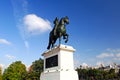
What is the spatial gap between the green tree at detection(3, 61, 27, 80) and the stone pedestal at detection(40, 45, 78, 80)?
36.3 meters

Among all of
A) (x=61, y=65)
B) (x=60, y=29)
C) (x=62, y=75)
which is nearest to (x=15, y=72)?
(x=60, y=29)

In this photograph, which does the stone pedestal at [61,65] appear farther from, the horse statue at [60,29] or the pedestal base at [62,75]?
the horse statue at [60,29]

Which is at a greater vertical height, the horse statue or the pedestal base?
the horse statue

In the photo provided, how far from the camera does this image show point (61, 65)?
39.9 ft

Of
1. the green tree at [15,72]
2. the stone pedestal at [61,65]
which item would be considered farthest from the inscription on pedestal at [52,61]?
the green tree at [15,72]

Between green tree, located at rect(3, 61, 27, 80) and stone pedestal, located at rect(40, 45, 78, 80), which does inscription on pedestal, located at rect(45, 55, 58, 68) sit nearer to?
stone pedestal, located at rect(40, 45, 78, 80)

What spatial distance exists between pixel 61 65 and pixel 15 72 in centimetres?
3855

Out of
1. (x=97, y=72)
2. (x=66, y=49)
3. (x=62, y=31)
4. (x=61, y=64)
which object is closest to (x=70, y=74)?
(x=61, y=64)

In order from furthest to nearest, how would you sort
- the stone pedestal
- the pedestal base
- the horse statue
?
the horse statue < the stone pedestal < the pedestal base

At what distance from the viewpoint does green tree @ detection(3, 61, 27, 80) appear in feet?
156

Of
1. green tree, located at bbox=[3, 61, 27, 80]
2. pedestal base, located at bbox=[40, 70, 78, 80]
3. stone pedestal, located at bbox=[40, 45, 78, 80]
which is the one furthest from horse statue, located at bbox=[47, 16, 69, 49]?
green tree, located at bbox=[3, 61, 27, 80]

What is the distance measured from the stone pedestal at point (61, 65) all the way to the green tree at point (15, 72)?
3629 cm

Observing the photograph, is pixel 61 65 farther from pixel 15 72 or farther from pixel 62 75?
pixel 15 72

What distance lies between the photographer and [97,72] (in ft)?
278
